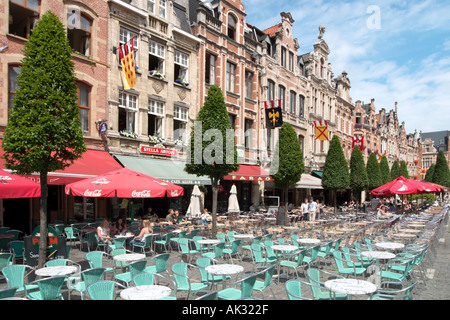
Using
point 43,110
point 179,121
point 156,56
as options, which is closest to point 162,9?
point 156,56

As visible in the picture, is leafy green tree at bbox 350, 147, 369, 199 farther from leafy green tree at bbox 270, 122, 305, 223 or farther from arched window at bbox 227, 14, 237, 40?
arched window at bbox 227, 14, 237, 40

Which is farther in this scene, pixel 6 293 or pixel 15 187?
pixel 15 187

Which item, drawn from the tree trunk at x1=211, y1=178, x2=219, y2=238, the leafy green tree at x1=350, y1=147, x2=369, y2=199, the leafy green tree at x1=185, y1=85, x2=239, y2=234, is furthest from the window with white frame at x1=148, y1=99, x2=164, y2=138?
the leafy green tree at x1=350, y1=147, x2=369, y2=199

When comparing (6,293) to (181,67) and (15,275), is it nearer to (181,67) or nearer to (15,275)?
(15,275)

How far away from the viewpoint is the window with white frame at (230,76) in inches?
851

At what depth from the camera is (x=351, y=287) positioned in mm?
4887

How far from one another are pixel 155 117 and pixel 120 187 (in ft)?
29.9

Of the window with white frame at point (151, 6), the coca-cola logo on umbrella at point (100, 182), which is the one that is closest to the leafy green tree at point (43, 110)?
the coca-cola logo on umbrella at point (100, 182)

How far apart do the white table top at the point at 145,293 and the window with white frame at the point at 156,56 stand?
14.0m

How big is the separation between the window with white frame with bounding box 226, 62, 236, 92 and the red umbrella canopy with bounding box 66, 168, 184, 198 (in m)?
13.6

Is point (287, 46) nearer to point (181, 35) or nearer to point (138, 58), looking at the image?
point (181, 35)

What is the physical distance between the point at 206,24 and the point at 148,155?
9.37 m

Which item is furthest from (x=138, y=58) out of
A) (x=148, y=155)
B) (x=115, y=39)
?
(x=148, y=155)

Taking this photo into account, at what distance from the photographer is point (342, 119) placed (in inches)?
1495
